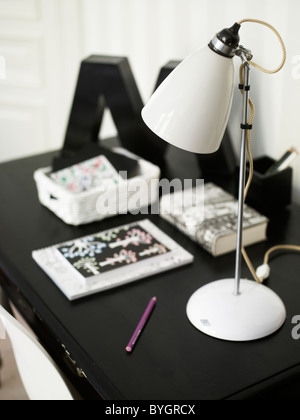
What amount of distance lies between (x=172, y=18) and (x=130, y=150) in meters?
0.41

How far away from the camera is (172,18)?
1.66m

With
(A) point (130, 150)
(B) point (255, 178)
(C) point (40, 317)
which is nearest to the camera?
(C) point (40, 317)

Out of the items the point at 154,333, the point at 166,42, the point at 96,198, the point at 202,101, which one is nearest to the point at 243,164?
the point at 202,101

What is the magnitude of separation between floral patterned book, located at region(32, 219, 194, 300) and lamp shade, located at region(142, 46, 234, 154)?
0.34m

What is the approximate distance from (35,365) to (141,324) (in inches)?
7.5

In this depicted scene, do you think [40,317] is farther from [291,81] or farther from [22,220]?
[291,81]

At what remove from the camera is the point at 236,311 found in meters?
0.97

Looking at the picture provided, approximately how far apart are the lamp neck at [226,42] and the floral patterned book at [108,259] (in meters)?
0.46

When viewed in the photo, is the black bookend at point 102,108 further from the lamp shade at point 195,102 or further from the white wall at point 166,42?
the lamp shade at point 195,102

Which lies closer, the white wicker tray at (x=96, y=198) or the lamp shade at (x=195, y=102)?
the lamp shade at (x=195, y=102)

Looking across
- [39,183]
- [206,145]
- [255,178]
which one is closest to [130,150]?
[39,183]

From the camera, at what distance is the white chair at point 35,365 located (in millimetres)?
903

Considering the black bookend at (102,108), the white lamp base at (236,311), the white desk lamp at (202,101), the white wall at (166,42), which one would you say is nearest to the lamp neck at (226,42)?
the white desk lamp at (202,101)

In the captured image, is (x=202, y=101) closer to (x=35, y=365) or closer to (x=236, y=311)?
(x=236, y=311)
